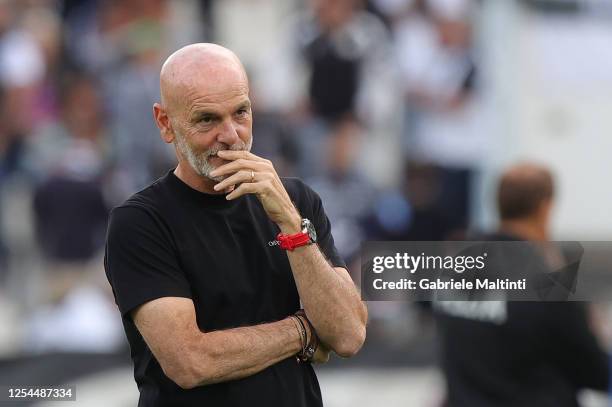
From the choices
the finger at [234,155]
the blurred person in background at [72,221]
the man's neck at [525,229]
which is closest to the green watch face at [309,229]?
the finger at [234,155]

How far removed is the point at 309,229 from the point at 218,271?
29 cm

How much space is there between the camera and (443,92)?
11.3 meters

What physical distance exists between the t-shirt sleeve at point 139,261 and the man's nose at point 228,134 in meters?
0.31

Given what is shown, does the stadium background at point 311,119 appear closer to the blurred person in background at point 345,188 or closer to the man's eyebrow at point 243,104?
the blurred person in background at point 345,188

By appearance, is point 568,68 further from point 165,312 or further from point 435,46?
point 165,312

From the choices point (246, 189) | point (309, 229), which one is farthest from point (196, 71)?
point (309, 229)

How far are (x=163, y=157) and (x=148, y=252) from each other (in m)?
7.81

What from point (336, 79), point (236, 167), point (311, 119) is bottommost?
point (236, 167)

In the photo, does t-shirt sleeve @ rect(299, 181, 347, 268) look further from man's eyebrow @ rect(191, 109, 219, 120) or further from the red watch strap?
man's eyebrow @ rect(191, 109, 219, 120)

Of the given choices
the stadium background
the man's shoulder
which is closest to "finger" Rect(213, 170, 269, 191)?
the man's shoulder

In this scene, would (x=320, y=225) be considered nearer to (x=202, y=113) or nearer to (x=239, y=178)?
(x=239, y=178)

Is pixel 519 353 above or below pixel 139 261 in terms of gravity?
below

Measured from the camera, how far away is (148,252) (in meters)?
3.44

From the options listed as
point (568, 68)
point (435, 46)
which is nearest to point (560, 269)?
point (435, 46)
